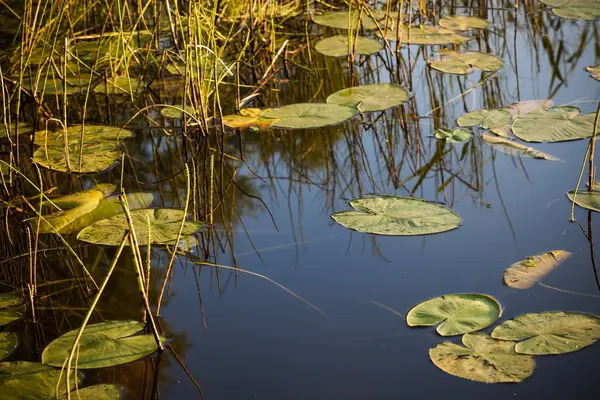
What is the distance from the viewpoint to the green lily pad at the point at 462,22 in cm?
375

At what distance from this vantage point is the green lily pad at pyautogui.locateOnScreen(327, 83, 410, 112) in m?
2.90

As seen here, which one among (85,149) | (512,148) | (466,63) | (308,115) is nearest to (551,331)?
(512,148)

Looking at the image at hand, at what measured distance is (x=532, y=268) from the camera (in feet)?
5.96

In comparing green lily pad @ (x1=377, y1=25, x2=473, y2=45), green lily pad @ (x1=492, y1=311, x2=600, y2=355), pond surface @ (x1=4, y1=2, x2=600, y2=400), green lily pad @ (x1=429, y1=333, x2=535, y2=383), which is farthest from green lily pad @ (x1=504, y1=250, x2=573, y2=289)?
green lily pad @ (x1=377, y1=25, x2=473, y2=45)

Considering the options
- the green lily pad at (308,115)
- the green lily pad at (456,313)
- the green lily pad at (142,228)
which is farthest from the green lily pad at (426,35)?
the green lily pad at (456,313)

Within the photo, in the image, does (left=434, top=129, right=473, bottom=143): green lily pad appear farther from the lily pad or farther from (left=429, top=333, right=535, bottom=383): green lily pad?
(left=429, top=333, right=535, bottom=383): green lily pad

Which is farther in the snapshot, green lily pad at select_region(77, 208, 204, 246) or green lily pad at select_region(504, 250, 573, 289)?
green lily pad at select_region(77, 208, 204, 246)

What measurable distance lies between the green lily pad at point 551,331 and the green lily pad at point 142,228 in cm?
92

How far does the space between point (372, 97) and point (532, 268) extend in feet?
4.31

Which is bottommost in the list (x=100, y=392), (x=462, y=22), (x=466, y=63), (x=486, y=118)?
(x=100, y=392)

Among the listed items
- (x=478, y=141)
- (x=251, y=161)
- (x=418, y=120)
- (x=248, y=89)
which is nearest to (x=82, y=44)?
(x=248, y=89)

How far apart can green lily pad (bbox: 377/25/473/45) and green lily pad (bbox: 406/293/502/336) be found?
199 cm

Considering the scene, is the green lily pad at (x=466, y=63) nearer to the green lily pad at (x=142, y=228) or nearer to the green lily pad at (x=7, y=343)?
the green lily pad at (x=142, y=228)

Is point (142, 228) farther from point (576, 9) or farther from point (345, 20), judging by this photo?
point (576, 9)
